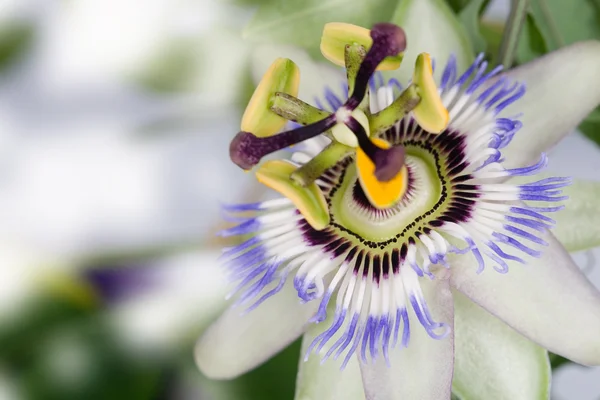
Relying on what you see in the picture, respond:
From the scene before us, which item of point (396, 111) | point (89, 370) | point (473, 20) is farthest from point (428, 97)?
point (89, 370)

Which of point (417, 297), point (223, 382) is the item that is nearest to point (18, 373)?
point (223, 382)

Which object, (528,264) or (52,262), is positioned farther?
(52,262)

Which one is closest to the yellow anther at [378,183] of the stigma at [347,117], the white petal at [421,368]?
the stigma at [347,117]

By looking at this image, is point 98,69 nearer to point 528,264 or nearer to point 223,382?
point 223,382

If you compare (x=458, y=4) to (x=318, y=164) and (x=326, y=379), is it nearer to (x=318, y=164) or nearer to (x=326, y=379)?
(x=318, y=164)

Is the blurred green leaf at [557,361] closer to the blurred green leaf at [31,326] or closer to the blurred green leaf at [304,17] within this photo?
the blurred green leaf at [304,17]

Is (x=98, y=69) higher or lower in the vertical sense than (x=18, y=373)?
higher
